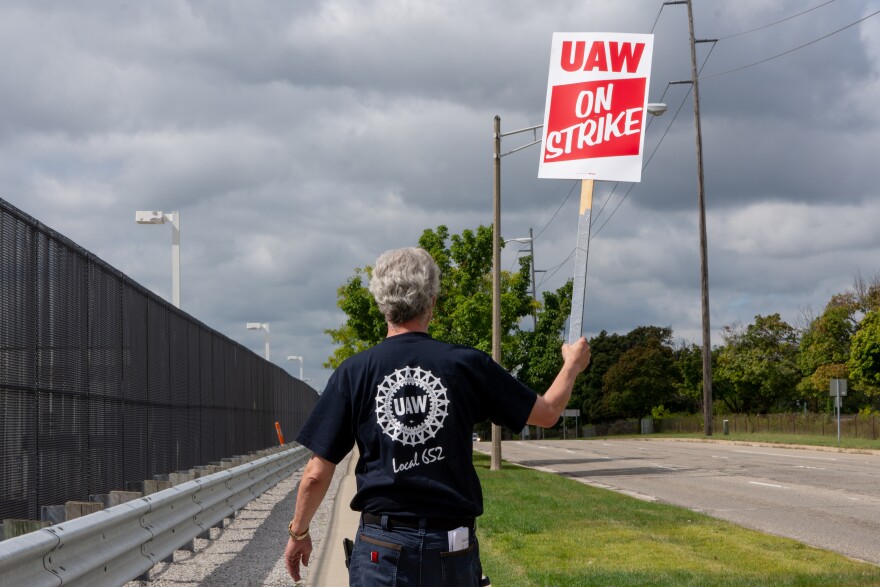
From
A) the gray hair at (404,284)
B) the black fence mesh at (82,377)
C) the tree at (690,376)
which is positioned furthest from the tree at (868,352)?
the gray hair at (404,284)

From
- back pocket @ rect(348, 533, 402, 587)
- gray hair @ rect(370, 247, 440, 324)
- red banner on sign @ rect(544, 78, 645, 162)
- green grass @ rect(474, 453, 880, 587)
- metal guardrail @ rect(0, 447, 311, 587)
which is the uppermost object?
red banner on sign @ rect(544, 78, 645, 162)

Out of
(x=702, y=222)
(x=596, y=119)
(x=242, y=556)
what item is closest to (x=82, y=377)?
(x=242, y=556)

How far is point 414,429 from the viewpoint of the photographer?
382 centimetres

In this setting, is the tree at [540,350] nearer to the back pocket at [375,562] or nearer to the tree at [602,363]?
the back pocket at [375,562]

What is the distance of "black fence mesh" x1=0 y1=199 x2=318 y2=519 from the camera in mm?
7914

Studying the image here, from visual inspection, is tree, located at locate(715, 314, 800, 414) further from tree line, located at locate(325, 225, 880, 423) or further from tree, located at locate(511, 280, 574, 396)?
tree, located at locate(511, 280, 574, 396)

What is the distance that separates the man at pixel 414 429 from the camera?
12.5 ft

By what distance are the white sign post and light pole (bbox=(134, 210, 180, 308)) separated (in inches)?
643

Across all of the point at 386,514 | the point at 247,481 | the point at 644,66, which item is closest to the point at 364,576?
the point at 386,514

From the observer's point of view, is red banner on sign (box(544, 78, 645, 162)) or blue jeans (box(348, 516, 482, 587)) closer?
blue jeans (box(348, 516, 482, 587))

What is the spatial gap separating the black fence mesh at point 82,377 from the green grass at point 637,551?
3682 mm

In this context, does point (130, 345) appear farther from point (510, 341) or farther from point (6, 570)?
point (510, 341)

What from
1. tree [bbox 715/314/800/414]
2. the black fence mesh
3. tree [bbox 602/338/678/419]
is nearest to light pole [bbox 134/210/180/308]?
the black fence mesh

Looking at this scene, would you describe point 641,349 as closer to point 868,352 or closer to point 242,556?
point 868,352
